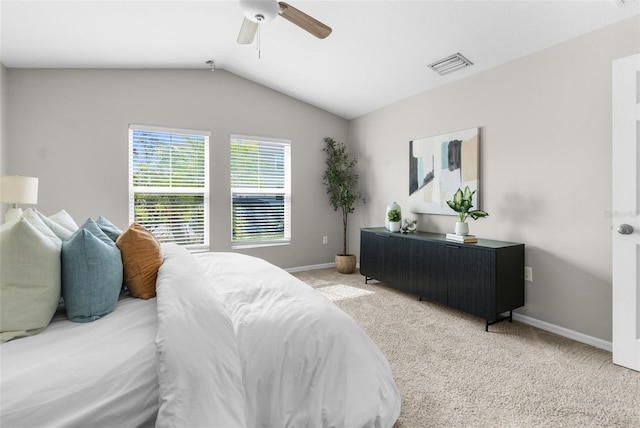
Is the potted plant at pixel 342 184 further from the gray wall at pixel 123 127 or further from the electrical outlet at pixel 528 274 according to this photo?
the electrical outlet at pixel 528 274

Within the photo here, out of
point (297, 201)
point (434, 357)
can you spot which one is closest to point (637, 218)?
point (434, 357)

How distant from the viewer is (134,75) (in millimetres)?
3723

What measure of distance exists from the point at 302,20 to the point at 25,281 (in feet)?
6.95

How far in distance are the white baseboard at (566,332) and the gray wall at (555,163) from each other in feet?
0.12

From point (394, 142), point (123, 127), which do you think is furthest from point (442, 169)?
point (123, 127)

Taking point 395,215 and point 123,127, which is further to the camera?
point 395,215

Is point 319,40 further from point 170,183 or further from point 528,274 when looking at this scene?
point 528,274

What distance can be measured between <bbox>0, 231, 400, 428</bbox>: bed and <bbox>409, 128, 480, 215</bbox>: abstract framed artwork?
8.02 ft

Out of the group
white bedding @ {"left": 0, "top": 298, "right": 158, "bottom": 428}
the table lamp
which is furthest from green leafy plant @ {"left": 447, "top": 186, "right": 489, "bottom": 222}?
the table lamp

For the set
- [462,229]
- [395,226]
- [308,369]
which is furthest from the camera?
[395,226]

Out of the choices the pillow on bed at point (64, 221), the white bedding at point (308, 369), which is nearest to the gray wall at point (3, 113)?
Answer: the pillow on bed at point (64, 221)

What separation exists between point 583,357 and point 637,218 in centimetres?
102

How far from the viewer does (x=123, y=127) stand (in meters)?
3.68

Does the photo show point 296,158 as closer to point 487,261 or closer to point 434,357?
point 487,261
